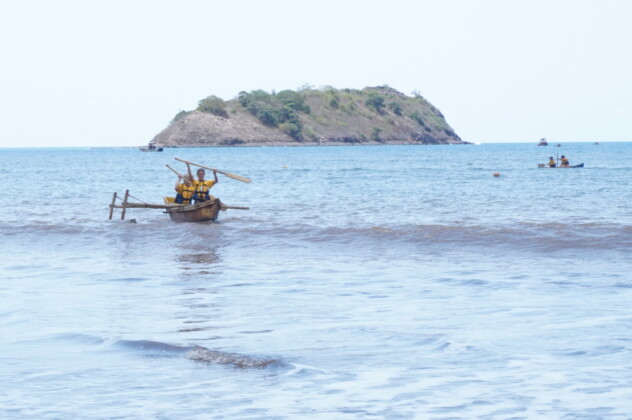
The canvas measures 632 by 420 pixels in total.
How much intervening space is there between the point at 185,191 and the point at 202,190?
0.54 m

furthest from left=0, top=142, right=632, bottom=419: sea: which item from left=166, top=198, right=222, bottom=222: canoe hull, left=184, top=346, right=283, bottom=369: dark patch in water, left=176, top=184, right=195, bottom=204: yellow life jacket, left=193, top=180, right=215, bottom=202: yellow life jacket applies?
left=176, top=184, right=195, bottom=204: yellow life jacket

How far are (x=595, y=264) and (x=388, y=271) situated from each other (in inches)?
165

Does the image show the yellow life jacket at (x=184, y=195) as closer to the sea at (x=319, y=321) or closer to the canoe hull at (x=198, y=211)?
the canoe hull at (x=198, y=211)

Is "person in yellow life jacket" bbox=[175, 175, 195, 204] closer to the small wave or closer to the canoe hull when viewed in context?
the canoe hull

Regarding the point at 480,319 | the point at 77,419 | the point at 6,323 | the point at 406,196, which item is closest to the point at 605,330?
the point at 480,319

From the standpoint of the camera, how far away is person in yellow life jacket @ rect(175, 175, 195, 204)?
1123 inches

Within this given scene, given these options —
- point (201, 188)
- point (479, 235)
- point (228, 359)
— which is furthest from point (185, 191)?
point (228, 359)

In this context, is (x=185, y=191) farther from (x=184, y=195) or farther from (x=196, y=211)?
(x=196, y=211)

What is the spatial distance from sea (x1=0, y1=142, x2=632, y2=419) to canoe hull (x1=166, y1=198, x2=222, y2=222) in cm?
123

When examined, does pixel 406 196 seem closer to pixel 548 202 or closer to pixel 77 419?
pixel 548 202

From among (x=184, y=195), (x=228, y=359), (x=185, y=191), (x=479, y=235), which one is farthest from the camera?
(x=185, y=191)

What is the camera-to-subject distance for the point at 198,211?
91.5 ft

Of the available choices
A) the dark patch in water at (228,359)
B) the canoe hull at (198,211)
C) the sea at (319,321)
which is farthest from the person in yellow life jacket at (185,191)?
the dark patch in water at (228,359)

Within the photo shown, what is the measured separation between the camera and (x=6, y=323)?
11.7 metres
